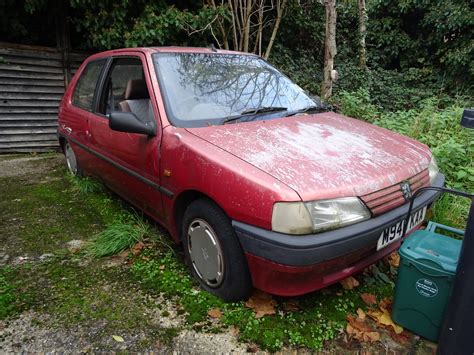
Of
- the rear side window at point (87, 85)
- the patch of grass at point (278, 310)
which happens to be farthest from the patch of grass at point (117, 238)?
the rear side window at point (87, 85)

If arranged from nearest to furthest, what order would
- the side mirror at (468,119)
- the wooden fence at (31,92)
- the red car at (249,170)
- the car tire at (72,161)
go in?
the side mirror at (468,119) < the red car at (249,170) < the car tire at (72,161) < the wooden fence at (31,92)

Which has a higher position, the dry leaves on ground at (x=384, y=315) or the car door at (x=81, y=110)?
the car door at (x=81, y=110)

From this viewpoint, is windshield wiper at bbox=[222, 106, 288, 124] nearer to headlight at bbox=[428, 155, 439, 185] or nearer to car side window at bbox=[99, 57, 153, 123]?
car side window at bbox=[99, 57, 153, 123]

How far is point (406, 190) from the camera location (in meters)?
2.15

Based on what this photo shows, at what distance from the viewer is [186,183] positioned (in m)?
2.29

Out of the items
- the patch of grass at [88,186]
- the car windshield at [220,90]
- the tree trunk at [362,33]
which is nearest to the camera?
the car windshield at [220,90]

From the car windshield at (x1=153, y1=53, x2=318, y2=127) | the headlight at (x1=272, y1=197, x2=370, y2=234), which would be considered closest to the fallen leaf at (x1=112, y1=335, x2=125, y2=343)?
the headlight at (x1=272, y1=197, x2=370, y2=234)

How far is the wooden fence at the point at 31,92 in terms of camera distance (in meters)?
6.00

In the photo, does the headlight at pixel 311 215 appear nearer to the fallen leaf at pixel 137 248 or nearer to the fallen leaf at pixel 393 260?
the fallen leaf at pixel 393 260

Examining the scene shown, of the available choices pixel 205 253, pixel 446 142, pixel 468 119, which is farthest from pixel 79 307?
pixel 446 142

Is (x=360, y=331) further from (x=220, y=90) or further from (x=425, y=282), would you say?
(x=220, y=90)

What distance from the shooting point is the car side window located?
292cm

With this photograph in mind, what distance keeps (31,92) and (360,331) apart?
255 inches

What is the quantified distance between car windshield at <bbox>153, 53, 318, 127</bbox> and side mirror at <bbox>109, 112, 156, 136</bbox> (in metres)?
0.20
